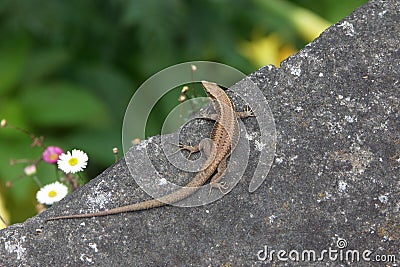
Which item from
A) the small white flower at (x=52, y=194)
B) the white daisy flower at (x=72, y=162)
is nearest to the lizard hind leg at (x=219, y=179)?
the white daisy flower at (x=72, y=162)

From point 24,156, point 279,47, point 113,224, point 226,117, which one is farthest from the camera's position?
point 279,47

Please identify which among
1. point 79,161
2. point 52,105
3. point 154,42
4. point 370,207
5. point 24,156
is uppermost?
point 154,42

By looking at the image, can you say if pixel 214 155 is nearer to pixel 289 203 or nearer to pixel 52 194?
pixel 289 203

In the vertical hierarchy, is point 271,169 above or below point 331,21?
below

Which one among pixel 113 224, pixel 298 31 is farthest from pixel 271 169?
pixel 298 31

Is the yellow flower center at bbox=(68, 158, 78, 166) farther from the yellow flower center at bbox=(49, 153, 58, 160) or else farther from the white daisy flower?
the yellow flower center at bbox=(49, 153, 58, 160)

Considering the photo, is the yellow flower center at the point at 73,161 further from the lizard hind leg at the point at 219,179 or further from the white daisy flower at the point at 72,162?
the lizard hind leg at the point at 219,179

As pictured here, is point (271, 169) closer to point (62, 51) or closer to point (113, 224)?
point (113, 224)
